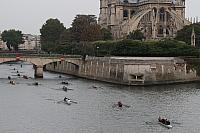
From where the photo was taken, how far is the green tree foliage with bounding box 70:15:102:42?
138 metres

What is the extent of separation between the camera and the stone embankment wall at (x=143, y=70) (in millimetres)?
89125

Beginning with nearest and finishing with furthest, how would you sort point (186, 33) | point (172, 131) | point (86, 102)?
point (172, 131), point (86, 102), point (186, 33)

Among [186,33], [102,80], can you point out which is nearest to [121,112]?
[102,80]

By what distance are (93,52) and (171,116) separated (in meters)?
60.1

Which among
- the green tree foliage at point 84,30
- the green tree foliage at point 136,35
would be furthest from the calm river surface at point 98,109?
the green tree foliage at point 84,30

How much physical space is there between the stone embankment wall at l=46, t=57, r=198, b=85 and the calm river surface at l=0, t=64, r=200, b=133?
3380 millimetres

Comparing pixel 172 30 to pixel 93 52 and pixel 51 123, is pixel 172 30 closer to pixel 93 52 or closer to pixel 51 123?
pixel 93 52

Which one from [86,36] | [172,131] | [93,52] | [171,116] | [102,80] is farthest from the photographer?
[86,36]

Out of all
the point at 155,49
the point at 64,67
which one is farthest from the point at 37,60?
the point at 155,49

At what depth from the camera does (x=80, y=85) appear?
3565 inches

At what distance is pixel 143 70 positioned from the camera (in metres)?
89.3

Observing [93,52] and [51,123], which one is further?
[93,52]

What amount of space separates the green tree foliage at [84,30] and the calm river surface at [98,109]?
50.9 meters

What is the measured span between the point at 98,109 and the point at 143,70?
27.9 meters
